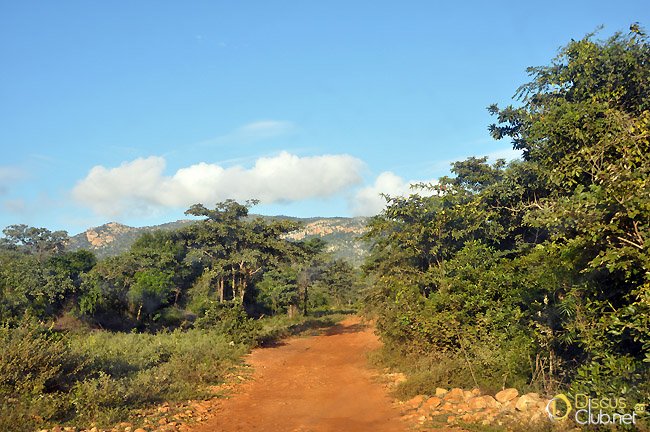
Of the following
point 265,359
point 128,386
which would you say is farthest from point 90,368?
point 265,359

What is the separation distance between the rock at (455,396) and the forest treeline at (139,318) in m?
5.97

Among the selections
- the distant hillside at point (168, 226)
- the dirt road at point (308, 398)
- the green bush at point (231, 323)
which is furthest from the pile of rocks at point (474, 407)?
the distant hillside at point (168, 226)

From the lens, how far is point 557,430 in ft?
20.5

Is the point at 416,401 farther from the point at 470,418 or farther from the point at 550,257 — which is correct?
the point at 550,257

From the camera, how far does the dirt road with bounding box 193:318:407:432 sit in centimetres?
870

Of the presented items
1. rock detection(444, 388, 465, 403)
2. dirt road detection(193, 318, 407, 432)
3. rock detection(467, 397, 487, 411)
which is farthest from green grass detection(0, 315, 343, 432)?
rock detection(467, 397, 487, 411)

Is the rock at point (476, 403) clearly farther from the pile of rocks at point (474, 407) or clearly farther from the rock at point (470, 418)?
the rock at point (470, 418)

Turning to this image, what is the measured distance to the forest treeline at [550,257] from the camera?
5719mm

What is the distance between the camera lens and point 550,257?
8.39m

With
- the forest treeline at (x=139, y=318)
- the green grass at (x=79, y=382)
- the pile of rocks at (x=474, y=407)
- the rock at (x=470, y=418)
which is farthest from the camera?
the forest treeline at (x=139, y=318)

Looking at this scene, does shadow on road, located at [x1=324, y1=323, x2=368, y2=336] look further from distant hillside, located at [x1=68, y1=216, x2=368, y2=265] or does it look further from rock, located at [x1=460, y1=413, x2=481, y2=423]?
distant hillside, located at [x1=68, y1=216, x2=368, y2=265]

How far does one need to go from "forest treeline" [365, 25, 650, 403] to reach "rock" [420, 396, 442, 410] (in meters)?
0.92

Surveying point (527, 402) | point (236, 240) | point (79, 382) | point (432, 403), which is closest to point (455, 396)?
point (432, 403)

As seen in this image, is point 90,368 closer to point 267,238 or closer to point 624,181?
point 624,181
